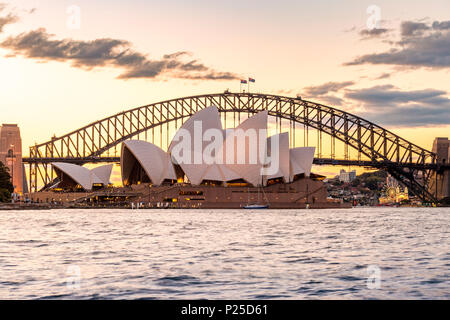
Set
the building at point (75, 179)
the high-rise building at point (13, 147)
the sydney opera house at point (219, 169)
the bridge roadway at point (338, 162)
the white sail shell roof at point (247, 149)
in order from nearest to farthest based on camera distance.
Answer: the white sail shell roof at point (247, 149), the sydney opera house at point (219, 169), the building at point (75, 179), the bridge roadway at point (338, 162), the high-rise building at point (13, 147)

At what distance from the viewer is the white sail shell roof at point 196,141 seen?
11200cm

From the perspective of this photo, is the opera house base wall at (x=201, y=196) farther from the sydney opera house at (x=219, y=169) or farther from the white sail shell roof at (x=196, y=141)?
the white sail shell roof at (x=196, y=141)

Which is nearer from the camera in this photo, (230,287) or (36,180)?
(230,287)

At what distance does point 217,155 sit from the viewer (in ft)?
380

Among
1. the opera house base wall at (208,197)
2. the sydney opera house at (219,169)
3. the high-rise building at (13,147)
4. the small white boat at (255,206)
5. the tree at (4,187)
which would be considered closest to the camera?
the tree at (4,187)

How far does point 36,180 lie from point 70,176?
48.2ft

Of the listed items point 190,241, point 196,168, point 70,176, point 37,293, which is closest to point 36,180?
point 70,176

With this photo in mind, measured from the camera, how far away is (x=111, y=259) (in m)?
24.1

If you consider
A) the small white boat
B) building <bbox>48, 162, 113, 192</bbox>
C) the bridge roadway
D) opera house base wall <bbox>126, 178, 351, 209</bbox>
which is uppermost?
the bridge roadway

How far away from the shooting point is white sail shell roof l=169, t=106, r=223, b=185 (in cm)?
11200

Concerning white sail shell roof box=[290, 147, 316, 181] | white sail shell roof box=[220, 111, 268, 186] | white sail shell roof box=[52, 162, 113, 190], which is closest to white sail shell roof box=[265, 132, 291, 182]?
white sail shell roof box=[220, 111, 268, 186]

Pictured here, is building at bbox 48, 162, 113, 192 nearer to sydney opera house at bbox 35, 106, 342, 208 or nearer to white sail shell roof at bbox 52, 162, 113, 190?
white sail shell roof at bbox 52, 162, 113, 190

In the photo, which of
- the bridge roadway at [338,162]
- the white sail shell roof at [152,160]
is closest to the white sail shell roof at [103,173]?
the bridge roadway at [338,162]
